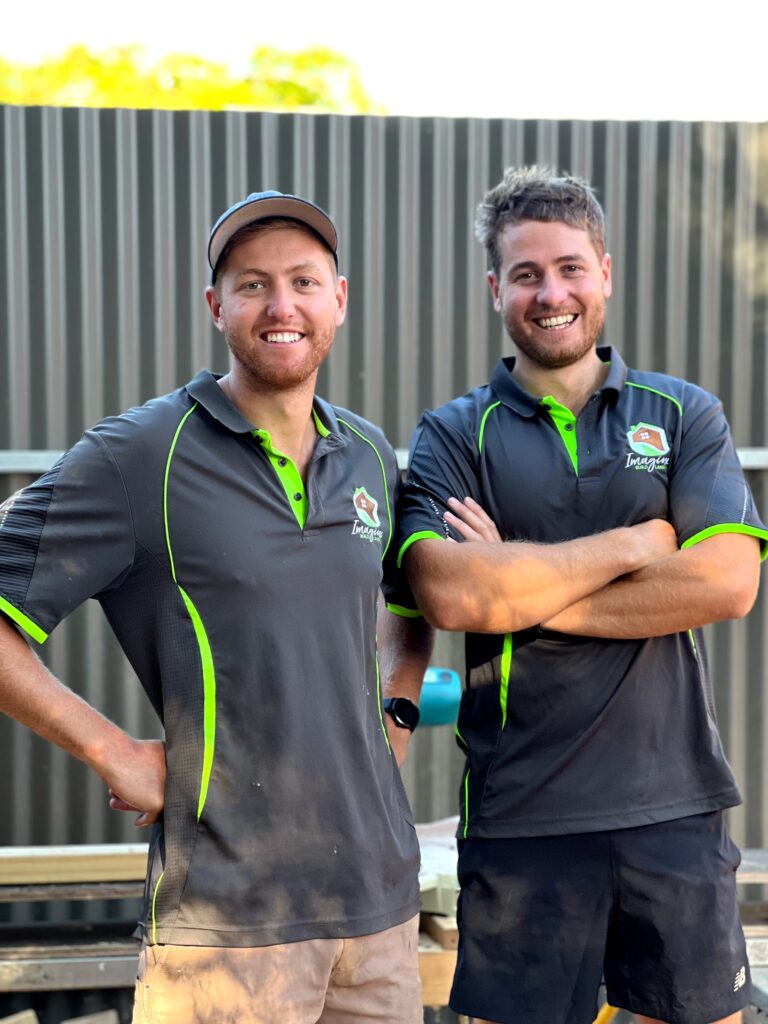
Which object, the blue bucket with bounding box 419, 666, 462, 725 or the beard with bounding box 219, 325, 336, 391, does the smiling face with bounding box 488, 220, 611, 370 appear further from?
the blue bucket with bounding box 419, 666, 462, 725

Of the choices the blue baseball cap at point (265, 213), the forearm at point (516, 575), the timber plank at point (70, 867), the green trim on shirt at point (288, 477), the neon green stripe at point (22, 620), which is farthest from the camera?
the timber plank at point (70, 867)

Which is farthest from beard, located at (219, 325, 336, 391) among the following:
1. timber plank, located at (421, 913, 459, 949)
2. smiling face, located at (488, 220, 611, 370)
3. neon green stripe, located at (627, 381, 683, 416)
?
timber plank, located at (421, 913, 459, 949)

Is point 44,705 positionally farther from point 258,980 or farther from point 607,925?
point 607,925

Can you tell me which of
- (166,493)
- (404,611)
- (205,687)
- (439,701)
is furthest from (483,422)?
(439,701)

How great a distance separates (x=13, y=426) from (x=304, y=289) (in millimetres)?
2746

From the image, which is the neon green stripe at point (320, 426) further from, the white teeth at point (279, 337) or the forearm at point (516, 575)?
the forearm at point (516, 575)

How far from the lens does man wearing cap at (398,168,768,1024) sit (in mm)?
2674

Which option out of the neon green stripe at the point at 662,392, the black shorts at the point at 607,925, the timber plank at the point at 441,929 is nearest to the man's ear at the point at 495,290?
the neon green stripe at the point at 662,392

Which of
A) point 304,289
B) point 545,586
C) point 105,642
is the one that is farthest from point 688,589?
point 105,642

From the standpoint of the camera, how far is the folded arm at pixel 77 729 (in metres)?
2.18

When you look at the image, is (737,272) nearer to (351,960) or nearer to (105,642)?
(105,642)

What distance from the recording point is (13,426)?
490cm

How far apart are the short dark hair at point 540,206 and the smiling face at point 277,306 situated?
0.61 metres

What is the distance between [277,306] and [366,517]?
1.49 feet
